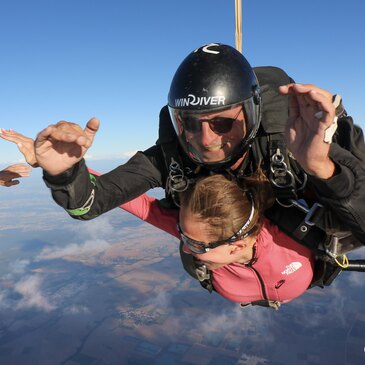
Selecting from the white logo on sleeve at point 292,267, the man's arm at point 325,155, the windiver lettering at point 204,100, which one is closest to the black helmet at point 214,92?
the windiver lettering at point 204,100

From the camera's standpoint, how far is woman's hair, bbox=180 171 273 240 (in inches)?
68.1

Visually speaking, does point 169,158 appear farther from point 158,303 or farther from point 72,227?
point 72,227

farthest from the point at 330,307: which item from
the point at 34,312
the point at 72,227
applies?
the point at 72,227

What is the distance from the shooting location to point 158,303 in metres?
58.0

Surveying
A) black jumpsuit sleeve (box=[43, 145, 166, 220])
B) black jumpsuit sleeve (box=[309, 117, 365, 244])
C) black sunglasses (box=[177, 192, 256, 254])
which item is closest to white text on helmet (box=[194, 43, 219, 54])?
black jumpsuit sleeve (box=[43, 145, 166, 220])

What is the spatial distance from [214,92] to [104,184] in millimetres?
777

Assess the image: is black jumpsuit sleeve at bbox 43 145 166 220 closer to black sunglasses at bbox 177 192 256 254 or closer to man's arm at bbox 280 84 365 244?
black sunglasses at bbox 177 192 256 254

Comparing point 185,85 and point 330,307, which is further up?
point 185,85

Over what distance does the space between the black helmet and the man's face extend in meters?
0.02

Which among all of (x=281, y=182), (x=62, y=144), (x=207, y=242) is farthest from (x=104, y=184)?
(x=281, y=182)

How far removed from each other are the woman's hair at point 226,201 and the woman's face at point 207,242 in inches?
1.1

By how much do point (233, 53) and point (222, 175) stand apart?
0.71 meters

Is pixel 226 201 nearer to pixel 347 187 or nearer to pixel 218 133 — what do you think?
pixel 218 133

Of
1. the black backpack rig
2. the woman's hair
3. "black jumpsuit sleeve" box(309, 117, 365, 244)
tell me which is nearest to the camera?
"black jumpsuit sleeve" box(309, 117, 365, 244)
